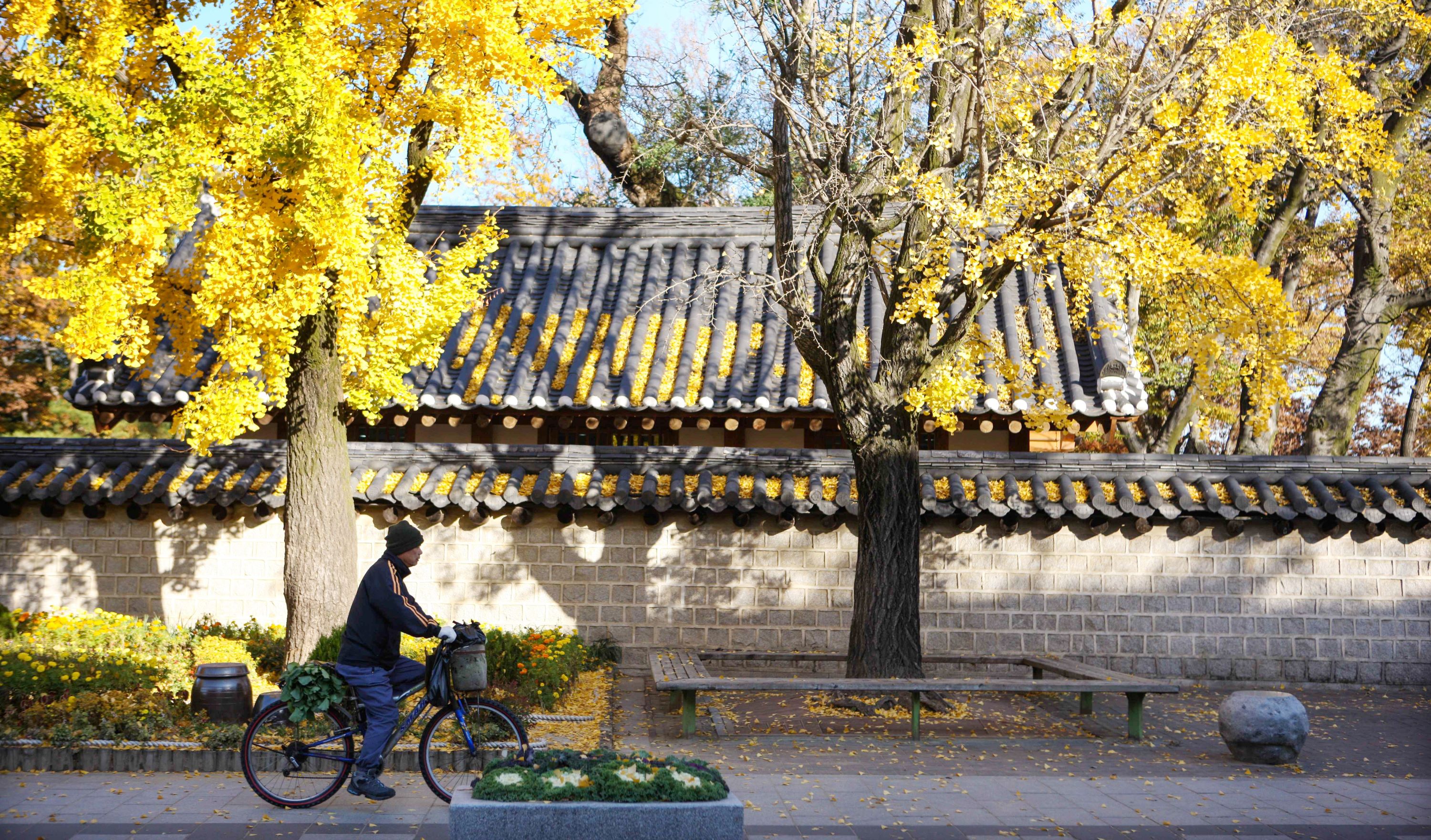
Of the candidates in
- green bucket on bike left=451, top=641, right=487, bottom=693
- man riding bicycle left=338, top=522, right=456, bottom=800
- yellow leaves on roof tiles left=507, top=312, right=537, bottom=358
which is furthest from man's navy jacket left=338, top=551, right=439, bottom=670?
yellow leaves on roof tiles left=507, top=312, right=537, bottom=358

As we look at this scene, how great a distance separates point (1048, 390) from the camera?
10.9 meters

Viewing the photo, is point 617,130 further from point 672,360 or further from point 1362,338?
point 1362,338

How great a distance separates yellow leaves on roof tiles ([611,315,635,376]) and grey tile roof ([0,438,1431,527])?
3.87 ft

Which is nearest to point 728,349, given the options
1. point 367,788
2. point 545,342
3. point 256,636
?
point 545,342

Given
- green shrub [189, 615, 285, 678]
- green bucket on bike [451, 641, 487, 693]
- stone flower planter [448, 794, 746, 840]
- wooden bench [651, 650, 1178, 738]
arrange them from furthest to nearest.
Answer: green shrub [189, 615, 285, 678], wooden bench [651, 650, 1178, 738], green bucket on bike [451, 641, 487, 693], stone flower planter [448, 794, 746, 840]

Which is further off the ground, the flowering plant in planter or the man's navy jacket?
the man's navy jacket

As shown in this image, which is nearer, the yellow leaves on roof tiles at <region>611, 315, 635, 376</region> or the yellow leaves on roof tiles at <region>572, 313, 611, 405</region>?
the yellow leaves on roof tiles at <region>572, 313, 611, 405</region>

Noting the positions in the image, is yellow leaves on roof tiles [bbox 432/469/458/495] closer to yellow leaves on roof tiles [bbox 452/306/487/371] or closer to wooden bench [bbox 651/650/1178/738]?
yellow leaves on roof tiles [bbox 452/306/487/371]

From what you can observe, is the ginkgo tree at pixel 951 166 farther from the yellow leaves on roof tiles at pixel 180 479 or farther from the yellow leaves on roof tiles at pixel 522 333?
the yellow leaves on roof tiles at pixel 180 479

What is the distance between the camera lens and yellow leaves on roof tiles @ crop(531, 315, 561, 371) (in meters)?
13.6

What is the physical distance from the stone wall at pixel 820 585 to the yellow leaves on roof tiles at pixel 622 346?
193 cm

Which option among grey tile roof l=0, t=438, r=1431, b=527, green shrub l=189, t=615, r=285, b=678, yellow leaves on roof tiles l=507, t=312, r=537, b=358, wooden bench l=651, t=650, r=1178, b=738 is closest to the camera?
wooden bench l=651, t=650, r=1178, b=738

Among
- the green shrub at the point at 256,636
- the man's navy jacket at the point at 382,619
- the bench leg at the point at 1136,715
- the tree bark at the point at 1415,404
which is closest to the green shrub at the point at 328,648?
the green shrub at the point at 256,636

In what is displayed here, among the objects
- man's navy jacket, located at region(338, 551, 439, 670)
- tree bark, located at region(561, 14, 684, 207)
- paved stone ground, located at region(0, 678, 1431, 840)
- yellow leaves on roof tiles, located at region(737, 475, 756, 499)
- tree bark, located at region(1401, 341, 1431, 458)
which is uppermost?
tree bark, located at region(561, 14, 684, 207)
